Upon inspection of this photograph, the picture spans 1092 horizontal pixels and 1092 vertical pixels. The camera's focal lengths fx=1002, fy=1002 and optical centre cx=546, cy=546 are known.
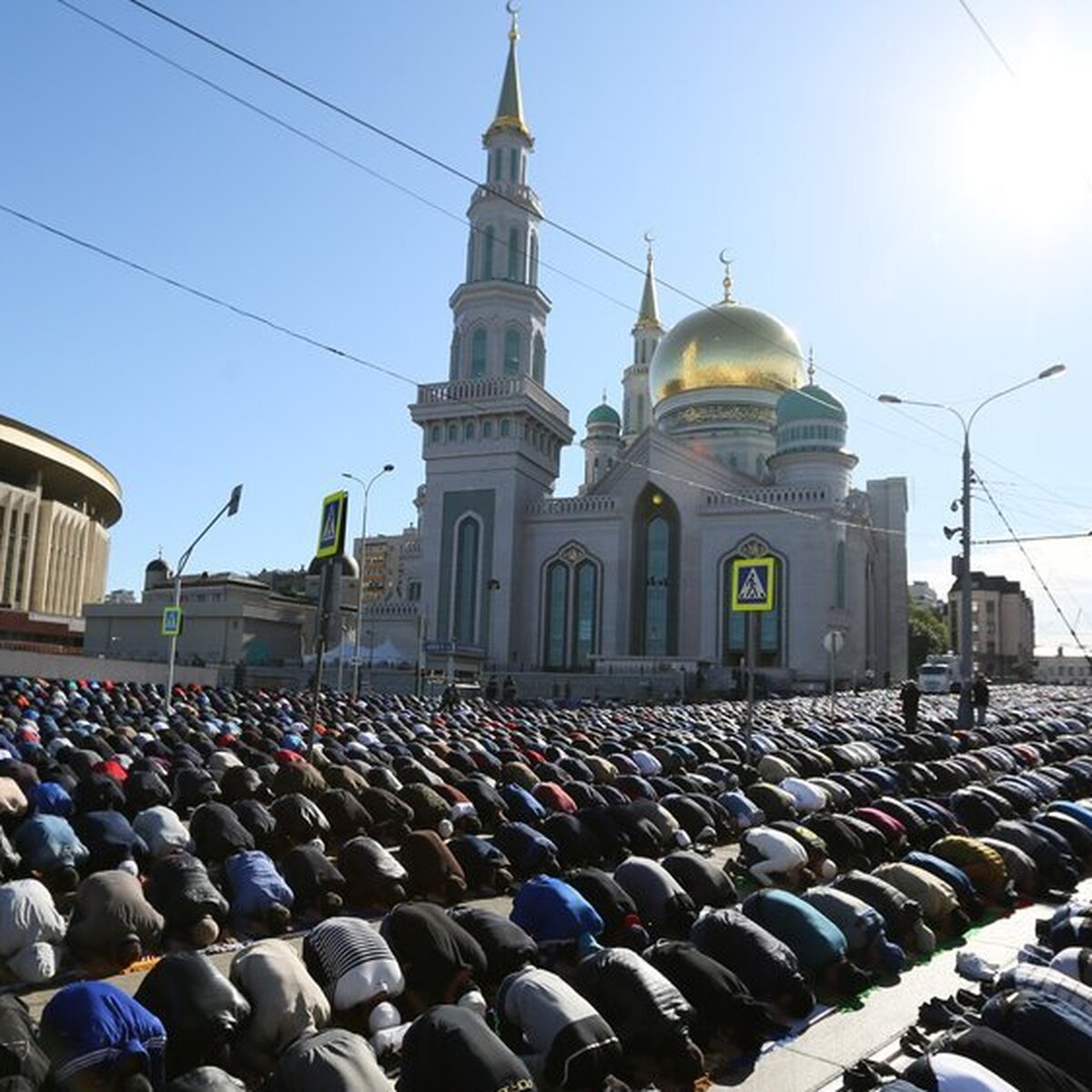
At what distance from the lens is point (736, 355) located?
55938mm

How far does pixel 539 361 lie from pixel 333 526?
4159cm

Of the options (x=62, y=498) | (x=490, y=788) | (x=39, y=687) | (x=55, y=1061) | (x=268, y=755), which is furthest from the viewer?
(x=62, y=498)

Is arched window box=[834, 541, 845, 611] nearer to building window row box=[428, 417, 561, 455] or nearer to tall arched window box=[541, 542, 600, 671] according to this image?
tall arched window box=[541, 542, 600, 671]

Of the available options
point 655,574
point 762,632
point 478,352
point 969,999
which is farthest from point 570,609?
point 969,999

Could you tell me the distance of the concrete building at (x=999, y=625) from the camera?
106 metres

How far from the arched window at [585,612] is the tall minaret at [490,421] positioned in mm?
2428

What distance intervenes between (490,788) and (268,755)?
4660 mm

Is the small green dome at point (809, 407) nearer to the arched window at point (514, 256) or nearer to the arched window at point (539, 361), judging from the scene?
the arched window at point (539, 361)

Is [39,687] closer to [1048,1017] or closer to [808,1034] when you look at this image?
[808,1034]

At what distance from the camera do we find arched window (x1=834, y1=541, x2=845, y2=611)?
46.2 m

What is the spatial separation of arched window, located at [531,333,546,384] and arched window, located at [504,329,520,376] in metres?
1.01

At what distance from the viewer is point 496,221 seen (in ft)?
169

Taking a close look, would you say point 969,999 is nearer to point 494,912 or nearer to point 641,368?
point 494,912

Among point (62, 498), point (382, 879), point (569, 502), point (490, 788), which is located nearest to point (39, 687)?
point (490, 788)
